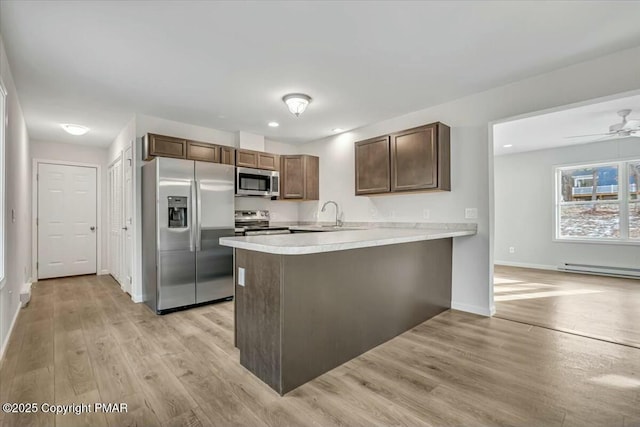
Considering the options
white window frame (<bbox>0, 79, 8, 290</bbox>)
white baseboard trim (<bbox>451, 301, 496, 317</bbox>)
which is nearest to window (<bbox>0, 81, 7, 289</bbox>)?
white window frame (<bbox>0, 79, 8, 290</bbox>)

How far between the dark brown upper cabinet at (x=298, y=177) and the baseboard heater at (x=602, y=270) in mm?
5286

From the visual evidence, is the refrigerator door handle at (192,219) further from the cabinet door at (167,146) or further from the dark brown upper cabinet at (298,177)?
the dark brown upper cabinet at (298,177)

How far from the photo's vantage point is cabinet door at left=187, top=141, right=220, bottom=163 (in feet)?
13.9

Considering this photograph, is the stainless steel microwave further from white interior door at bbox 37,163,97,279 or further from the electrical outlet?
white interior door at bbox 37,163,97,279

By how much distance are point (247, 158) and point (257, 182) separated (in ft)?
1.36

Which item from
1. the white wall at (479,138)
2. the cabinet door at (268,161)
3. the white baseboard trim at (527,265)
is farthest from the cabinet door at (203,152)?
the white baseboard trim at (527,265)

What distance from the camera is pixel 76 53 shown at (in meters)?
2.55

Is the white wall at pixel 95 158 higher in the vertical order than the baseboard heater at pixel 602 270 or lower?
higher

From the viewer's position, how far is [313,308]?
208 centimetres

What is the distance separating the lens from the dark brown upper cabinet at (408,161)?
3.56 meters

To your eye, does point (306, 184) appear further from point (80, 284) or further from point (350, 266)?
point (80, 284)

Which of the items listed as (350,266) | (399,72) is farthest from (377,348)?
(399,72)

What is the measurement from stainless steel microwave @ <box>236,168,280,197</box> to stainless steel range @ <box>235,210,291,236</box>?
1.54ft

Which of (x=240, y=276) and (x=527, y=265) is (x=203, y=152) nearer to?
(x=240, y=276)
